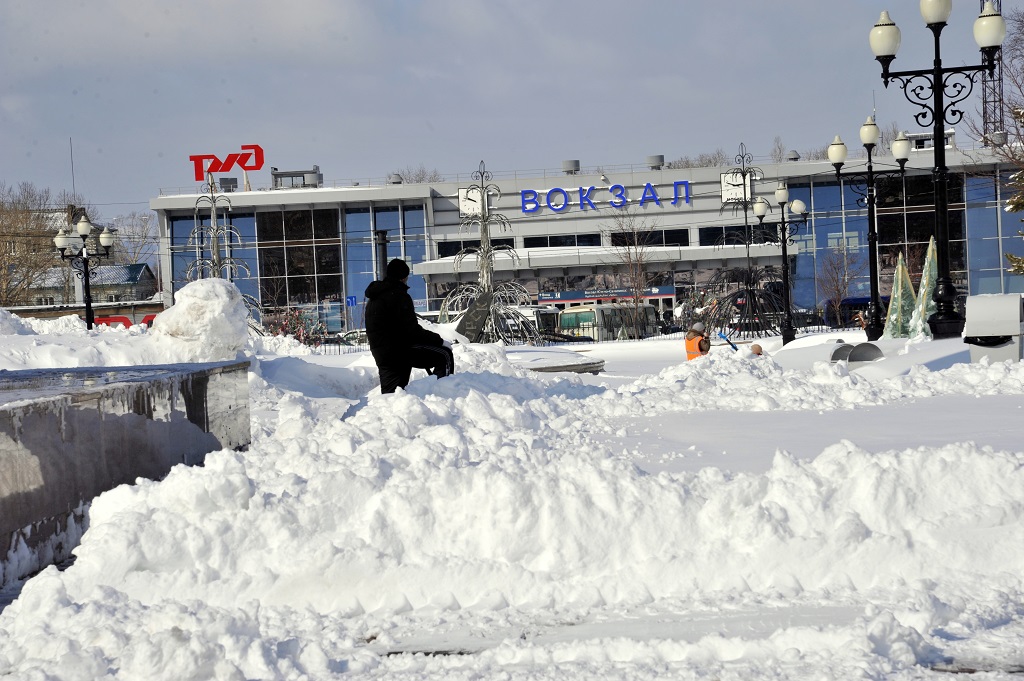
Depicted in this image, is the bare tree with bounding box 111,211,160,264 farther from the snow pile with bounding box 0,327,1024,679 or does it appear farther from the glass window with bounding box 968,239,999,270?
the snow pile with bounding box 0,327,1024,679

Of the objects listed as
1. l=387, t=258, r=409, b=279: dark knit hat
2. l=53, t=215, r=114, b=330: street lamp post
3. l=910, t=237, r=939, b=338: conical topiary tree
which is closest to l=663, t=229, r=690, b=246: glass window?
Result: l=53, t=215, r=114, b=330: street lamp post

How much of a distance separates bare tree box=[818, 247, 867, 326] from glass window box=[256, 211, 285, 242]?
88.4ft

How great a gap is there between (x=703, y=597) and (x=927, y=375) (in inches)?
281

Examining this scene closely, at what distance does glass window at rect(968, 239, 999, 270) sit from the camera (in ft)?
171

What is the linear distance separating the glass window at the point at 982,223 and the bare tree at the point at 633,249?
1514 cm

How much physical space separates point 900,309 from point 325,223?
38.4 metres

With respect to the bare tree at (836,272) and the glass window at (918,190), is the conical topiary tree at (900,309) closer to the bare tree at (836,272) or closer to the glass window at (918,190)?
the bare tree at (836,272)

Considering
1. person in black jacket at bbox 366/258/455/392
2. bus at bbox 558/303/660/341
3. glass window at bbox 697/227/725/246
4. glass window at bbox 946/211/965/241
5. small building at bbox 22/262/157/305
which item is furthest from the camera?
small building at bbox 22/262/157/305

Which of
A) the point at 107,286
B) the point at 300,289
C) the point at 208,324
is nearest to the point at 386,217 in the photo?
the point at 300,289

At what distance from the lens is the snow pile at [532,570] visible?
11.8 ft

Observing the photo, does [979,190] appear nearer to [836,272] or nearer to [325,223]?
[836,272]

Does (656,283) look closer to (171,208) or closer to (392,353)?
(171,208)

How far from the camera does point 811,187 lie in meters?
53.3

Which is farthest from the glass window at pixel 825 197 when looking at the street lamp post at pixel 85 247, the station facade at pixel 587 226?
the street lamp post at pixel 85 247
